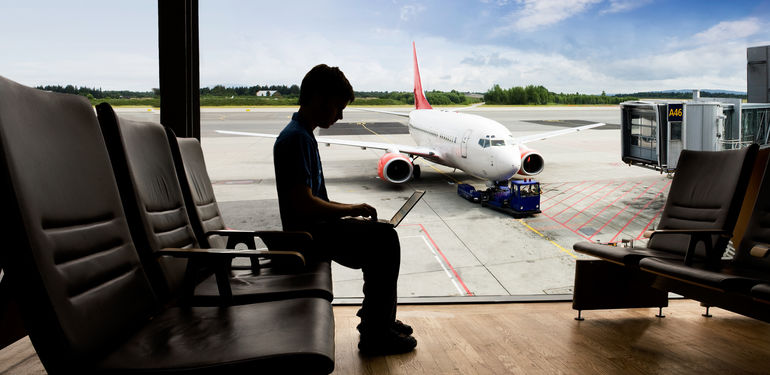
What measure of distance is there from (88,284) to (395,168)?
7.56 metres

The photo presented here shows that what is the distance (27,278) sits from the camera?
919 millimetres

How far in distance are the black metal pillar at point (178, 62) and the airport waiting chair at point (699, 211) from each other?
2273 millimetres

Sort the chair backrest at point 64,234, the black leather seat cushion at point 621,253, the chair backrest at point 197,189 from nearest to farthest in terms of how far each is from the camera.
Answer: the chair backrest at point 64,234, the chair backrest at point 197,189, the black leather seat cushion at point 621,253

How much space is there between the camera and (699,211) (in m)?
2.48

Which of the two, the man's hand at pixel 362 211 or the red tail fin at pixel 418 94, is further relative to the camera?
the red tail fin at pixel 418 94

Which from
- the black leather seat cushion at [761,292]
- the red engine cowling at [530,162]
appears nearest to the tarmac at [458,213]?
the red engine cowling at [530,162]

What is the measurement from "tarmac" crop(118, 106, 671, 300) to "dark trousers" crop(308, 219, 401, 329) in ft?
0.14

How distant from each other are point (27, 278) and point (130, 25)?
231cm

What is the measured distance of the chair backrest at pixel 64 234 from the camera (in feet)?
3.02

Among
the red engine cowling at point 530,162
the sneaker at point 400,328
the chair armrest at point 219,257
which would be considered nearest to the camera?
the chair armrest at point 219,257

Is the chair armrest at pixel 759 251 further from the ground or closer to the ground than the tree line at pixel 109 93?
closer to the ground

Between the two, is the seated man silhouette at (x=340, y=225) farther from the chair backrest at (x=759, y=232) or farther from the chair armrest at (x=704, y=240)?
the chair backrest at (x=759, y=232)

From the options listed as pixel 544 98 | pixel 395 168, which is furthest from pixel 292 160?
pixel 395 168

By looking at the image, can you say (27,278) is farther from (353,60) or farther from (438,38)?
(438,38)
